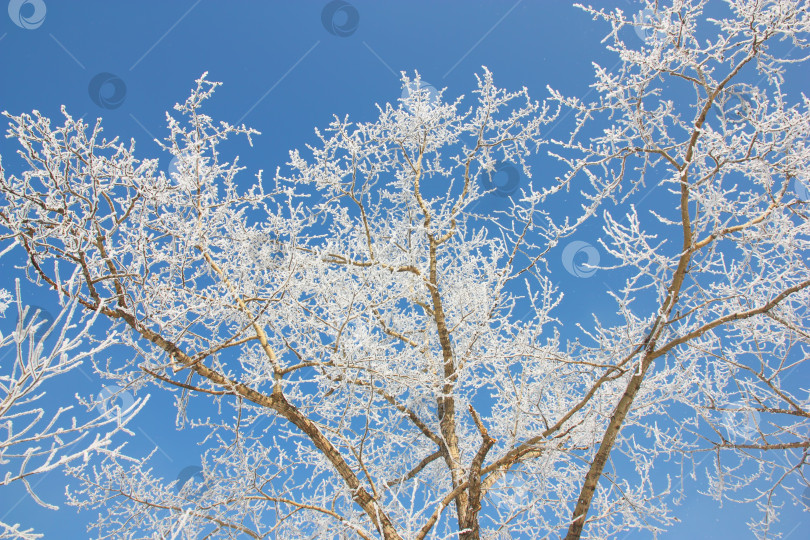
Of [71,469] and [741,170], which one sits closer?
[741,170]

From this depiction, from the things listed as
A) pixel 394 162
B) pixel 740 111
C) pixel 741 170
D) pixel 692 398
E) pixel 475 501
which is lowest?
pixel 475 501

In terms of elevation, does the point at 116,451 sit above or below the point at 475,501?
below

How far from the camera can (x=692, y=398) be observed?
13.5 feet

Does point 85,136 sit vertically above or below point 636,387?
above

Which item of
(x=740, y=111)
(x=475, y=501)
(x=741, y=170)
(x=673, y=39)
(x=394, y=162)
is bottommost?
(x=475, y=501)

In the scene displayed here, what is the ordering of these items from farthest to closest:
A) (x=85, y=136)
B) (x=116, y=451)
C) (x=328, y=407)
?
(x=328, y=407), (x=85, y=136), (x=116, y=451)

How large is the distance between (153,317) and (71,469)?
2443mm

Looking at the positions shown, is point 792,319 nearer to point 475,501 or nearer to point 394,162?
point 475,501

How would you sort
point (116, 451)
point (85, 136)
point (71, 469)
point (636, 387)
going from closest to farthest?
point (116, 451), point (85, 136), point (636, 387), point (71, 469)

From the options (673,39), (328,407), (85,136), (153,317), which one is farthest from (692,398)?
(85,136)

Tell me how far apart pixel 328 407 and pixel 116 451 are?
3.12 metres

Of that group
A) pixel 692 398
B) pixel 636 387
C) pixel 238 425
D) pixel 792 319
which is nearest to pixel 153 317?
pixel 238 425

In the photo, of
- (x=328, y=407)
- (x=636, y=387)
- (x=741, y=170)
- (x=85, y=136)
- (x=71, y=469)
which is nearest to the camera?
(x=85, y=136)

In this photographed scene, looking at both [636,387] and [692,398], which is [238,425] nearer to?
[636,387]
